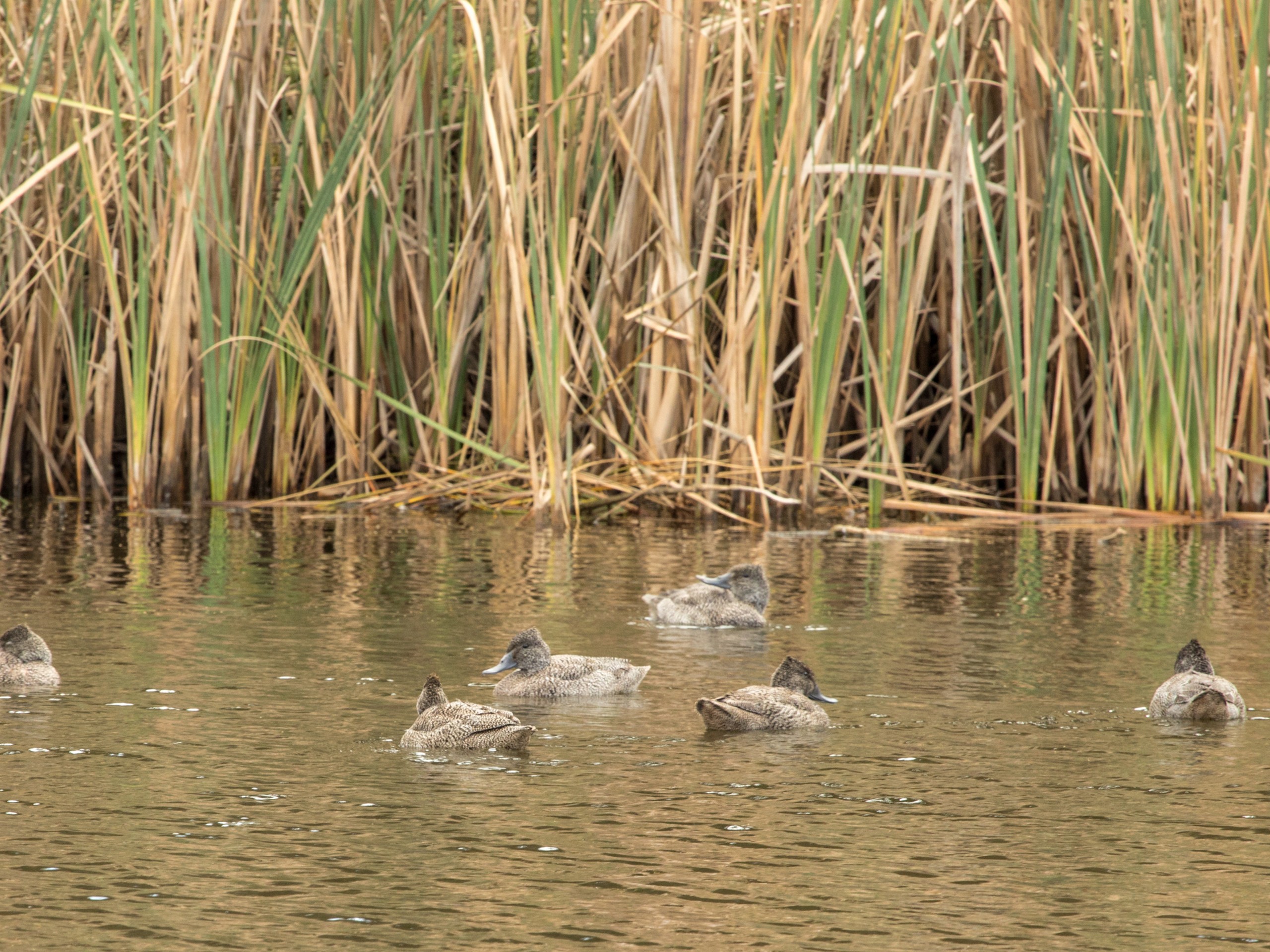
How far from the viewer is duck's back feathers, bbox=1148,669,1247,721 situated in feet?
22.3

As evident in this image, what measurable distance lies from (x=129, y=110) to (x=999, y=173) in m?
5.43

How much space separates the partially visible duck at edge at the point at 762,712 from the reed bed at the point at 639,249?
456 centimetres

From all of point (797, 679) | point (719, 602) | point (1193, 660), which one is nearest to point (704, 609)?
point (719, 602)

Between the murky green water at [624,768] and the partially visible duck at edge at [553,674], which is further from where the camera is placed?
the partially visible duck at edge at [553,674]

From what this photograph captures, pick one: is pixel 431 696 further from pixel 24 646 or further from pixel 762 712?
pixel 24 646

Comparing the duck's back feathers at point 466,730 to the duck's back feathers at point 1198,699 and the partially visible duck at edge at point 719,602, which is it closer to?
the duck's back feathers at point 1198,699

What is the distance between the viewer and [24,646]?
7.44 metres

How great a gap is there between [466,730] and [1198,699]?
7.73 feet

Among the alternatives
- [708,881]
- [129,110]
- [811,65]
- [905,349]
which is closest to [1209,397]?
[905,349]

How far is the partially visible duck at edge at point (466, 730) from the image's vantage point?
6.42 m

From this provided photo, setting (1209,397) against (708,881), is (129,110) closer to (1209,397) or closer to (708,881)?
(1209,397)

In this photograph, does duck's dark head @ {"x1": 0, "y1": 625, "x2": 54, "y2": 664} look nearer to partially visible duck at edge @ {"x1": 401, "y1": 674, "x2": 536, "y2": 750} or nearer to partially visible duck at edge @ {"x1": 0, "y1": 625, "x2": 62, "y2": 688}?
partially visible duck at edge @ {"x1": 0, "y1": 625, "x2": 62, "y2": 688}

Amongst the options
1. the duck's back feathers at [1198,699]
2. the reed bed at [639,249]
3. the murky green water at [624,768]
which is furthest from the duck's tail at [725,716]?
the reed bed at [639,249]

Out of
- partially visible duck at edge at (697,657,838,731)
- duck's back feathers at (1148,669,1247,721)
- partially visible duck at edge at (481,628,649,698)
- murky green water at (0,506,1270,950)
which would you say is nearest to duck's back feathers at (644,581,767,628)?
murky green water at (0,506,1270,950)
